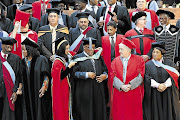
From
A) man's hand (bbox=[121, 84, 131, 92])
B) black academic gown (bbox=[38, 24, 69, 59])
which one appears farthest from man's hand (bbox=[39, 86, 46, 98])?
man's hand (bbox=[121, 84, 131, 92])

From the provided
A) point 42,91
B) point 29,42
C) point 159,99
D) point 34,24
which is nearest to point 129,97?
point 159,99

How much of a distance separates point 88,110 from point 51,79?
1.03 meters

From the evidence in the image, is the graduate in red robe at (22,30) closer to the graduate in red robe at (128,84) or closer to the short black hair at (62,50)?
the short black hair at (62,50)

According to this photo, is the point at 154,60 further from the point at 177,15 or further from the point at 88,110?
the point at 177,15

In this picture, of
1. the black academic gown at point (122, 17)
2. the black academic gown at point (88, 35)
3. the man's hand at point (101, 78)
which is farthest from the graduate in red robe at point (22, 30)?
the black academic gown at point (122, 17)

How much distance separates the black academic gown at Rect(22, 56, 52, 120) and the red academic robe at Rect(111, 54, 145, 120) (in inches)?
57.5

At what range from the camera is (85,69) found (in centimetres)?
718

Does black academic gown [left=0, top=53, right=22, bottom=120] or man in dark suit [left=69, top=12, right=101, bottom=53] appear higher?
man in dark suit [left=69, top=12, right=101, bottom=53]

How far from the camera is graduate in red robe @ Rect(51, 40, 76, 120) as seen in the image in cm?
693

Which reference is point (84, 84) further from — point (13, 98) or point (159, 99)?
point (159, 99)

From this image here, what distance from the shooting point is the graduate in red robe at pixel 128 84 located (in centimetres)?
703

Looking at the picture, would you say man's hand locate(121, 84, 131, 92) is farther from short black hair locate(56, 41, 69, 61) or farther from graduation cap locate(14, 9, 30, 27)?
graduation cap locate(14, 9, 30, 27)

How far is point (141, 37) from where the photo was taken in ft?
26.4

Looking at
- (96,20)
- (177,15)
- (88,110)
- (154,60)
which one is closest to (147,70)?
(154,60)
